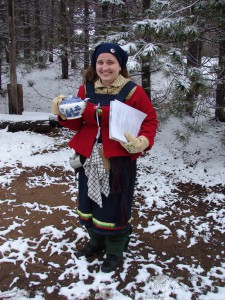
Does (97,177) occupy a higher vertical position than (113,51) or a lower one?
lower

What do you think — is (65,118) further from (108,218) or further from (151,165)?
(151,165)

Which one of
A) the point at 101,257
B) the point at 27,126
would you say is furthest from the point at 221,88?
the point at 27,126

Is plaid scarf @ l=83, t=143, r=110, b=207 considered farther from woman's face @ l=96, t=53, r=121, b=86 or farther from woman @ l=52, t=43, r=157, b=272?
woman's face @ l=96, t=53, r=121, b=86

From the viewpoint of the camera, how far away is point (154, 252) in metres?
3.18

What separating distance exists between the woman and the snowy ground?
381mm

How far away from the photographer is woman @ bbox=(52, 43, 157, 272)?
2354mm

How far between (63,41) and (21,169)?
505 cm

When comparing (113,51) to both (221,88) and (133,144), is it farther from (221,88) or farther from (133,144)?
(221,88)

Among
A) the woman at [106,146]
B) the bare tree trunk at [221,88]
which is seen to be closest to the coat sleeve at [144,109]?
the woman at [106,146]

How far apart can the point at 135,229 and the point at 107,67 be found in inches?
→ 82.0

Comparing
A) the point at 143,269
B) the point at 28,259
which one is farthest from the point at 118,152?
the point at 28,259

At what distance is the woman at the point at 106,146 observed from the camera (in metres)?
2.35

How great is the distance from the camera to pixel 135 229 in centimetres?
362

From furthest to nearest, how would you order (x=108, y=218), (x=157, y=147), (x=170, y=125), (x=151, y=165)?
(x=170, y=125) → (x=157, y=147) → (x=151, y=165) → (x=108, y=218)
